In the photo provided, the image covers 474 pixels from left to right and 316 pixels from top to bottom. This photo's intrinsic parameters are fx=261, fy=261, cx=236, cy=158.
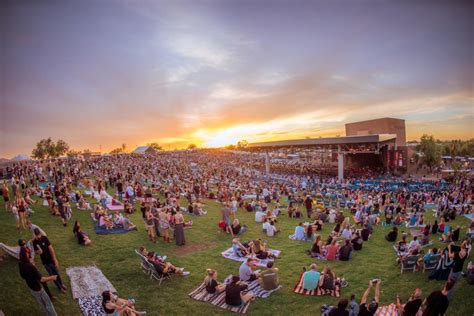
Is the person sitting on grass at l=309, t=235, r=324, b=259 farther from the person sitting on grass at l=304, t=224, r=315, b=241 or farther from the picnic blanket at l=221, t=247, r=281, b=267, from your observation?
the person sitting on grass at l=304, t=224, r=315, b=241

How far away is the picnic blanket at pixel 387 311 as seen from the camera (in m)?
5.54

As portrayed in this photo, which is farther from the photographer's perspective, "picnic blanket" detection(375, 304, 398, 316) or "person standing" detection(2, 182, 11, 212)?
"person standing" detection(2, 182, 11, 212)

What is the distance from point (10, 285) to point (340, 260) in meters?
9.11

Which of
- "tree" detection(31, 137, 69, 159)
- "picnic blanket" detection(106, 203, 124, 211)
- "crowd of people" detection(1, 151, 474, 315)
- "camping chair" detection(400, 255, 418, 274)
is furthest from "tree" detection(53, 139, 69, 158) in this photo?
"camping chair" detection(400, 255, 418, 274)

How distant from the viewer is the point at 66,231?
10.4m

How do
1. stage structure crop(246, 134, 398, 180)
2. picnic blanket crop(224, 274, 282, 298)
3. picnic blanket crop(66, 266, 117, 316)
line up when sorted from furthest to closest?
stage structure crop(246, 134, 398, 180) → picnic blanket crop(224, 274, 282, 298) → picnic blanket crop(66, 266, 117, 316)

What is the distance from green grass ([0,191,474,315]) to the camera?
5848mm

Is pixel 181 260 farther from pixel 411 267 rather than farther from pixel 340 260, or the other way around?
pixel 411 267

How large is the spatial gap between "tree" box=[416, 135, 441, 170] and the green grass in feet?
116

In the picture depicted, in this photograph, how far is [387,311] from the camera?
5.63 metres

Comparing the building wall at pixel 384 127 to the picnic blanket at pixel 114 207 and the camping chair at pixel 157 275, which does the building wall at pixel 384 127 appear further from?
the camping chair at pixel 157 275

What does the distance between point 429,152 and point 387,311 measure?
141 ft

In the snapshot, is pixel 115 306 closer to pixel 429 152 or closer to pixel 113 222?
pixel 113 222

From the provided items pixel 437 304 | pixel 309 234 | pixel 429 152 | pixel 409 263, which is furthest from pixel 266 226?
pixel 429 152
